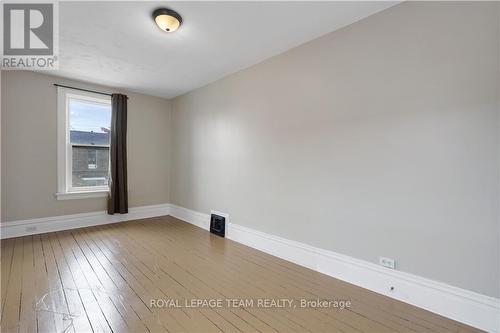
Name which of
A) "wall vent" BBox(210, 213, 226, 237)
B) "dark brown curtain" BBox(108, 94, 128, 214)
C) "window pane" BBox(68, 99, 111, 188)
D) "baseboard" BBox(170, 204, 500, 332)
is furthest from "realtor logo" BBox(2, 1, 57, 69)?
"baseboard" BBox(170, 204, 500, 332)

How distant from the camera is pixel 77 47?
2961 mm

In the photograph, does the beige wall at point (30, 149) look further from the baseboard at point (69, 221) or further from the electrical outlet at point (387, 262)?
the electrical outlet at point (387, 262)

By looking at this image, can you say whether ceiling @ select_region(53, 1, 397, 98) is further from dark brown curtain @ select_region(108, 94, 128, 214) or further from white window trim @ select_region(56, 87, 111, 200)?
dark brown curtain @ select_region(108, 94, 128, 214)

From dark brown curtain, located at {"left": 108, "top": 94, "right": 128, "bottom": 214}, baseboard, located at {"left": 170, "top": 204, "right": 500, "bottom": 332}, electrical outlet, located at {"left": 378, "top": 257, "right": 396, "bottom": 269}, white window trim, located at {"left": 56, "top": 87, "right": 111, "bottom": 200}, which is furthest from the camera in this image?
dark brown curtain, located at {"left": 108, "top": 94, "right": 128, "bottom": 214}

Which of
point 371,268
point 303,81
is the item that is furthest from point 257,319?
point 303,81

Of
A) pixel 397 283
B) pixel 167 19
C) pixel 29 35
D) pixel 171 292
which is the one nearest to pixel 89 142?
pixel 29 35

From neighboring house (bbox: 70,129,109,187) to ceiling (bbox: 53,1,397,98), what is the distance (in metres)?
1.11

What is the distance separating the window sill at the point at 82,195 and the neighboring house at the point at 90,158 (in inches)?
7.1

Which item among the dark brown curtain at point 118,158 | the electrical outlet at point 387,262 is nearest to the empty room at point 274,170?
the electrical outlet at point 387,262

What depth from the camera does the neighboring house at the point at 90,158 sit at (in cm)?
425

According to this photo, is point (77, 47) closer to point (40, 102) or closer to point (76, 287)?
point (40, 102)

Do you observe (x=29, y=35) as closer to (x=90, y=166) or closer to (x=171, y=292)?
(x=90, y=166)

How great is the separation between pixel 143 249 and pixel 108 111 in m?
2.92

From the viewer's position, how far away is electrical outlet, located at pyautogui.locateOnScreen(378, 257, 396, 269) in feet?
7.03
